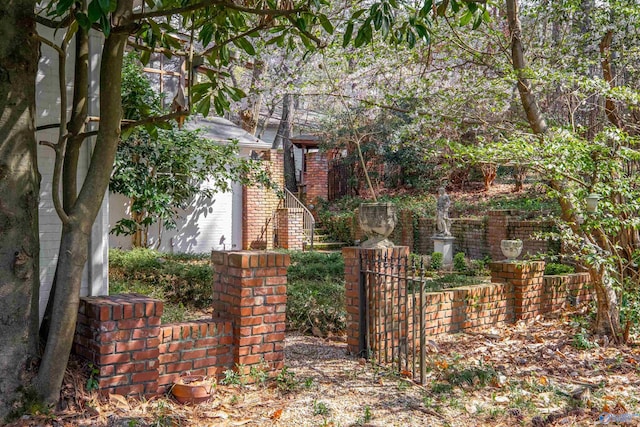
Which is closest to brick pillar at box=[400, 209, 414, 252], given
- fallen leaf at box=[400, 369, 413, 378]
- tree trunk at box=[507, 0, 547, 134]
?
tree trunk at box=[507, 0, 547, 134]

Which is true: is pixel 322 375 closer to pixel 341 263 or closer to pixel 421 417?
pixel 421 417

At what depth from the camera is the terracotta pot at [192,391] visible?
3828 millimetres

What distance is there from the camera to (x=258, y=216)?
15789 mm

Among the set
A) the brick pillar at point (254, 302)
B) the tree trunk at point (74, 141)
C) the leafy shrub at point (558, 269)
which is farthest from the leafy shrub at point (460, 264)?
the tree trunk at point (74, 141)

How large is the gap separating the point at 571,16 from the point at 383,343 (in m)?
6.13

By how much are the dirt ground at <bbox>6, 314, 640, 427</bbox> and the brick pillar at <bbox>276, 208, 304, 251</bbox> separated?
1002 centimetres

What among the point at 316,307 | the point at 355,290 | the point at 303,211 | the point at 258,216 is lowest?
the point at 316,307

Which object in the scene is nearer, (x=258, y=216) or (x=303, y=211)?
(x=258, y=216)

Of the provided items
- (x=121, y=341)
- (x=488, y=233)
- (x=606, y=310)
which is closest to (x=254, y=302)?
(x=121, y=341)

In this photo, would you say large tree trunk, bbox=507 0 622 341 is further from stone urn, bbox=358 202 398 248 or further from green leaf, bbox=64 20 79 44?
green leaf, bbox=64 20 79 44

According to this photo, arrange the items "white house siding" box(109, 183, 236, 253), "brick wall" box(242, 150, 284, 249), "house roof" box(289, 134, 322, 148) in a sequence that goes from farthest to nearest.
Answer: "house roof" box(289, 134, 322, 148), "brick wall" box(242, 150, 284, 249), "white house siding" box(109, 183, 236, 253)

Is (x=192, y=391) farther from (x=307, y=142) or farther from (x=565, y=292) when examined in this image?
(x=307, y=142)

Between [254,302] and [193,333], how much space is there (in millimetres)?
525

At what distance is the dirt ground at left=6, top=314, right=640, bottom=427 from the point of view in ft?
11.8
